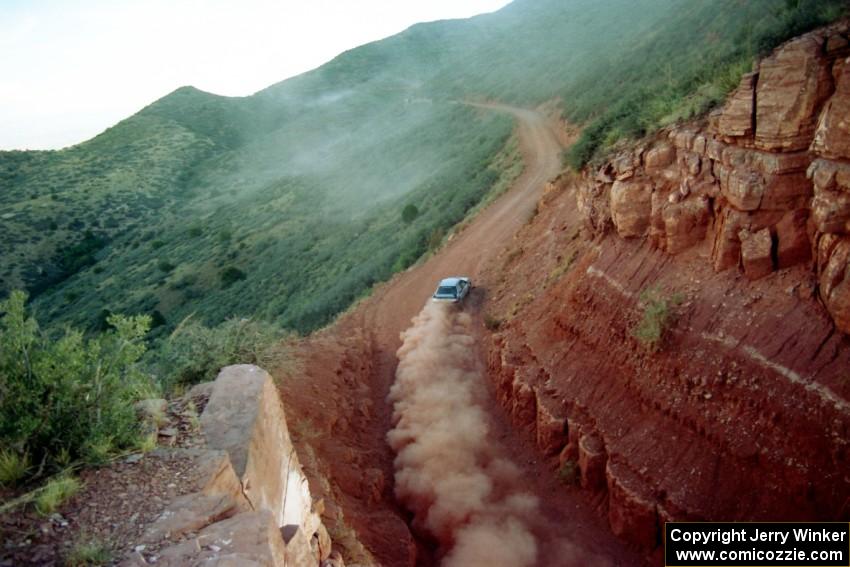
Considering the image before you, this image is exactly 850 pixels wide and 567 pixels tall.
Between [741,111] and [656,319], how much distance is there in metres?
3.96

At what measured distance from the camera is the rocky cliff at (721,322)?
26.3 ft

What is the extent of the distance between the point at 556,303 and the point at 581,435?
12.8ft

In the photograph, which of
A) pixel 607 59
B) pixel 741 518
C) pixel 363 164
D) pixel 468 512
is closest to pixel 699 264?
pixel 741 518

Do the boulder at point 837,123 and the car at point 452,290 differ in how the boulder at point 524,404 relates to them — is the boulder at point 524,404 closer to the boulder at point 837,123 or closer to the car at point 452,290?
the car at point 452,290

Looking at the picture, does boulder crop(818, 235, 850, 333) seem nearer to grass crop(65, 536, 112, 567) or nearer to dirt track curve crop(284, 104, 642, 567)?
dirt track curve crop(284, 104, 642, 567)

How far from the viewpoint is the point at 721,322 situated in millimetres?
9562

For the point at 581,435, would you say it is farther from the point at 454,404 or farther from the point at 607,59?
the point at 607,59

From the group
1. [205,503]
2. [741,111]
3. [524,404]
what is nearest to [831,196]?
[741,111]

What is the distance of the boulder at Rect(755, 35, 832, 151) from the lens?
8.38 m

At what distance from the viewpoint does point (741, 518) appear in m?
8.53

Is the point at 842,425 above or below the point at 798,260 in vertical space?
below

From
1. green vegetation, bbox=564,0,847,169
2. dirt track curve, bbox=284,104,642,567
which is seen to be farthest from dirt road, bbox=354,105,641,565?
green vegetation, bbox=564,0,847,169

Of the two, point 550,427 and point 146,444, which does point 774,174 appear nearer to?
point 550,427

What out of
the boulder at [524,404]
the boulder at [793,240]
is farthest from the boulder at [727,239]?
the boulder at [524,404]
